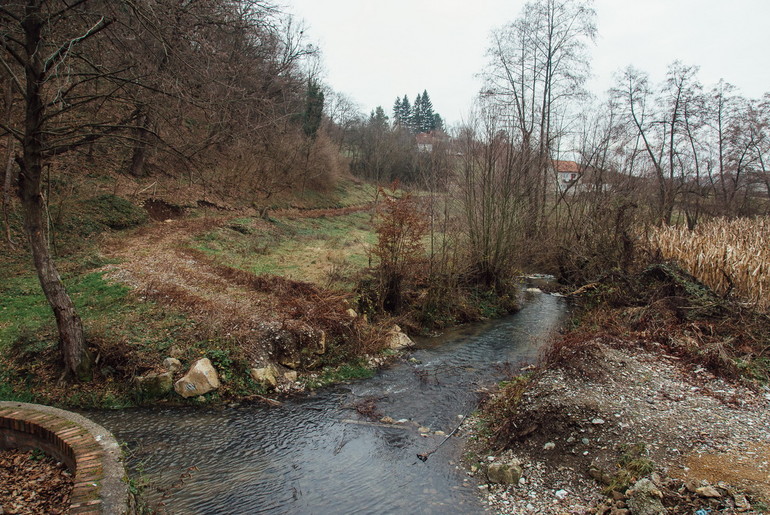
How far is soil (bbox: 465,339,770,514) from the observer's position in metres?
4.53

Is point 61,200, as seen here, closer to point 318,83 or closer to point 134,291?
point 134,291

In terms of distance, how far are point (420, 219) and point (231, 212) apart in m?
14.2

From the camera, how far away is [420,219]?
11414mm

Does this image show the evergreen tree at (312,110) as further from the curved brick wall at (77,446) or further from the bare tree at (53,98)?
the curved brick wall at (77,446)

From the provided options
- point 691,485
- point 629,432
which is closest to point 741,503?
point 691,485

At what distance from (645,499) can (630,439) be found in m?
1.15

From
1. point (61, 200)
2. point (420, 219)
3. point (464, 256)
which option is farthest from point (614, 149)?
point (61, 200)

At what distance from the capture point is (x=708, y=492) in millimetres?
4289

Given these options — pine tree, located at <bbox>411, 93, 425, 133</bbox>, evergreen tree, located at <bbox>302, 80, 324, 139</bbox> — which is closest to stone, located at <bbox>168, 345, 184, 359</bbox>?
evergreen tree, located at <bbox>302, 80, 324, 139</bbox>

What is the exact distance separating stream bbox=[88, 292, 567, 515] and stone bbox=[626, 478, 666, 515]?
1.58 meters

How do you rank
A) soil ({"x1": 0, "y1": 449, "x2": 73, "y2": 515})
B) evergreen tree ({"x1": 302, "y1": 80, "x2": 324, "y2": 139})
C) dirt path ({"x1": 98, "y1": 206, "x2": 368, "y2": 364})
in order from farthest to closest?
evergreen tree ({"x1": 302, "y1": 80, "x2": 324, "y2": 139})
dirt path ({"x1": 98, "y1": 206, "x2": 368, "y2": 364})
soil ({"x1": 0, "y1": 449, "x2": 73, "y2": 515})

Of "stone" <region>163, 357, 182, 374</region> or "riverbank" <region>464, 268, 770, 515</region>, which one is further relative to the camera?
→ "stone" <region>163, 357, 182, 374</region>

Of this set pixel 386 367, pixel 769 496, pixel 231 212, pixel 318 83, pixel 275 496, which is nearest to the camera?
pixel 769 496

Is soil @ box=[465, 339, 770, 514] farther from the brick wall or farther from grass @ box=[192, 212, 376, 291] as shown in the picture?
→ grass @ box=[192, 212, 376, 291]
